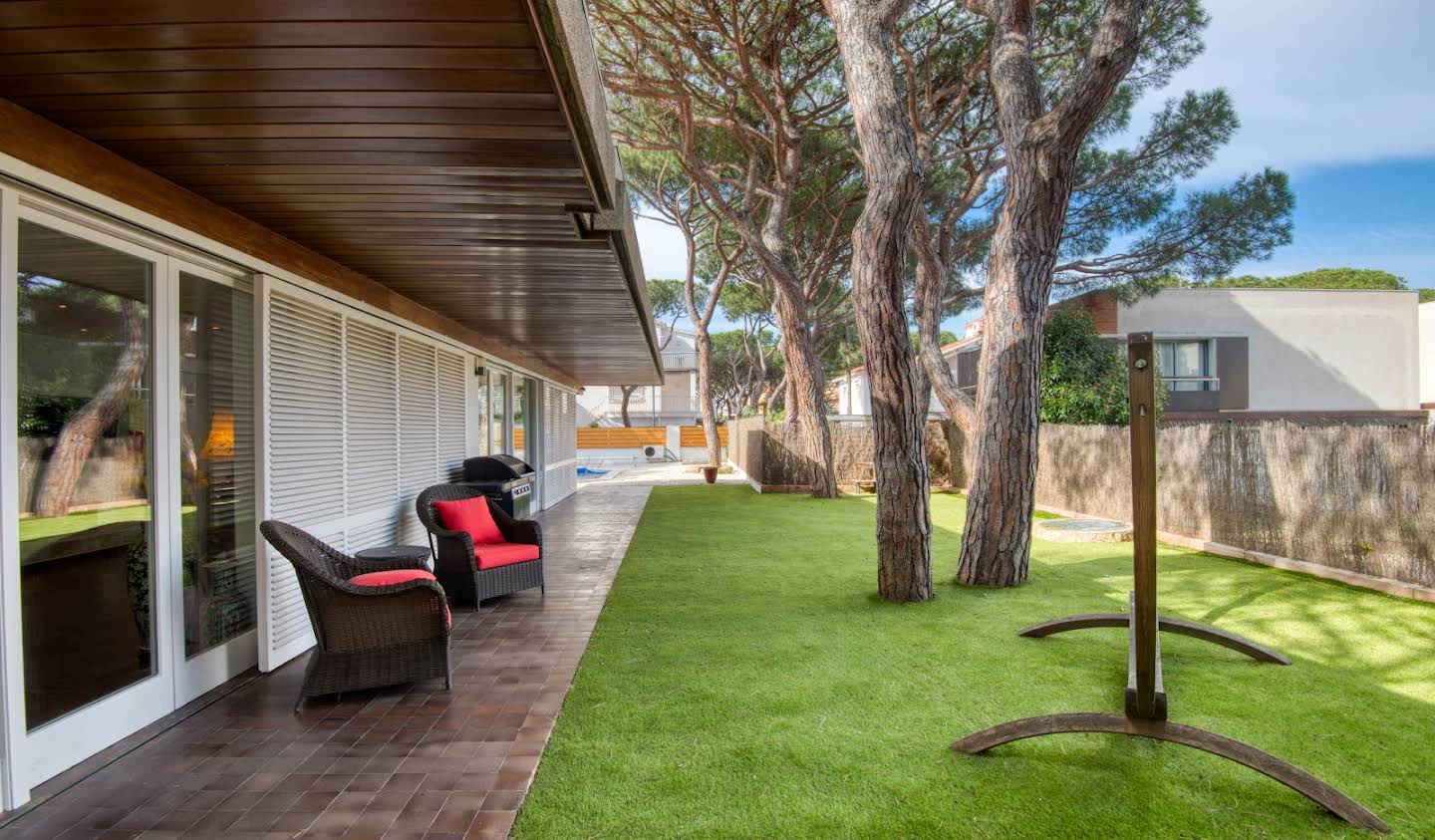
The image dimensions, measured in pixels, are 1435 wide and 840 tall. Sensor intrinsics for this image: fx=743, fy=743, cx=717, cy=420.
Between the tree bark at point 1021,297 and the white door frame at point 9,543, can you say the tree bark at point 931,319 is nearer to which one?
the tree bark at point 1021,297

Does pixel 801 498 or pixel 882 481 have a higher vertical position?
pixel 882 481

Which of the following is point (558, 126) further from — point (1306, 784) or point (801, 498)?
point (801, 498)

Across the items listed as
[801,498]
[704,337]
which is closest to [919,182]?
[801,498]

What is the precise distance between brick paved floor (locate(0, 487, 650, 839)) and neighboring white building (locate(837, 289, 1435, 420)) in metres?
20.6

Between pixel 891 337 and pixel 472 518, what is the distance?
368 cm

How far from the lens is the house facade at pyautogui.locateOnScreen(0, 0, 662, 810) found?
2117mm

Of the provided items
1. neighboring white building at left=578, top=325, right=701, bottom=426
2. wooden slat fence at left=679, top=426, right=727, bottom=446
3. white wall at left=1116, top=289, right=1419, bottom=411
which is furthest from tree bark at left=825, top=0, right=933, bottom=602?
neighboring white building at left=578, top=325, right=701, bottom=426

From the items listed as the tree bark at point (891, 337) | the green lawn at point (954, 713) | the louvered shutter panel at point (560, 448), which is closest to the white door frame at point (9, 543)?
the green lawn at point (954, 713)

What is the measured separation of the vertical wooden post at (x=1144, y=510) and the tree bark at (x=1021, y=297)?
10.3 feet

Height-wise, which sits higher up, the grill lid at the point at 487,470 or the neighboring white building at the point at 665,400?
the neighboring white building at the point at 665,400

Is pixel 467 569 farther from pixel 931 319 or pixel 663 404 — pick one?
pixel 663 404

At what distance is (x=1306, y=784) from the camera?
2.45 metres

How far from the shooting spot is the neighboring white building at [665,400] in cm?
4038

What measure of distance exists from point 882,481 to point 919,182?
2.26m
